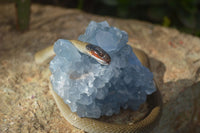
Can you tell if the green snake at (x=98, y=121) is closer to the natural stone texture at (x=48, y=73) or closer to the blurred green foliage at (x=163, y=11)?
the natural stone texture at (x=48, y=73)

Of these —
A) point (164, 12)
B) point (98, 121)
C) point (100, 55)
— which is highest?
point (100, 55)

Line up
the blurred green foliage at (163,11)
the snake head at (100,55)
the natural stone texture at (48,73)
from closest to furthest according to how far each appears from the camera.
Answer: the snake head at (100,55)
the natural stone texture at (48,73)
the blurred green foliage at (163,11)

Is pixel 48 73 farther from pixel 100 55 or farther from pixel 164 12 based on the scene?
pixel 164 12

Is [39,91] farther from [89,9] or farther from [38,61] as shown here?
[89,9]

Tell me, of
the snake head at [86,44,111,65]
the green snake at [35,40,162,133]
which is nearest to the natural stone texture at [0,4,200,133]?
the green snake at [35,40,162,133]

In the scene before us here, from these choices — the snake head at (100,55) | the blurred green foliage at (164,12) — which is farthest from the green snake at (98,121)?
the blurred green foliage at (164,12)

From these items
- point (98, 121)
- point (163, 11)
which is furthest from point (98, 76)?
point (163, 11)

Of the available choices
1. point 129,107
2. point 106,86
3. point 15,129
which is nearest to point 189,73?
point 129,107
